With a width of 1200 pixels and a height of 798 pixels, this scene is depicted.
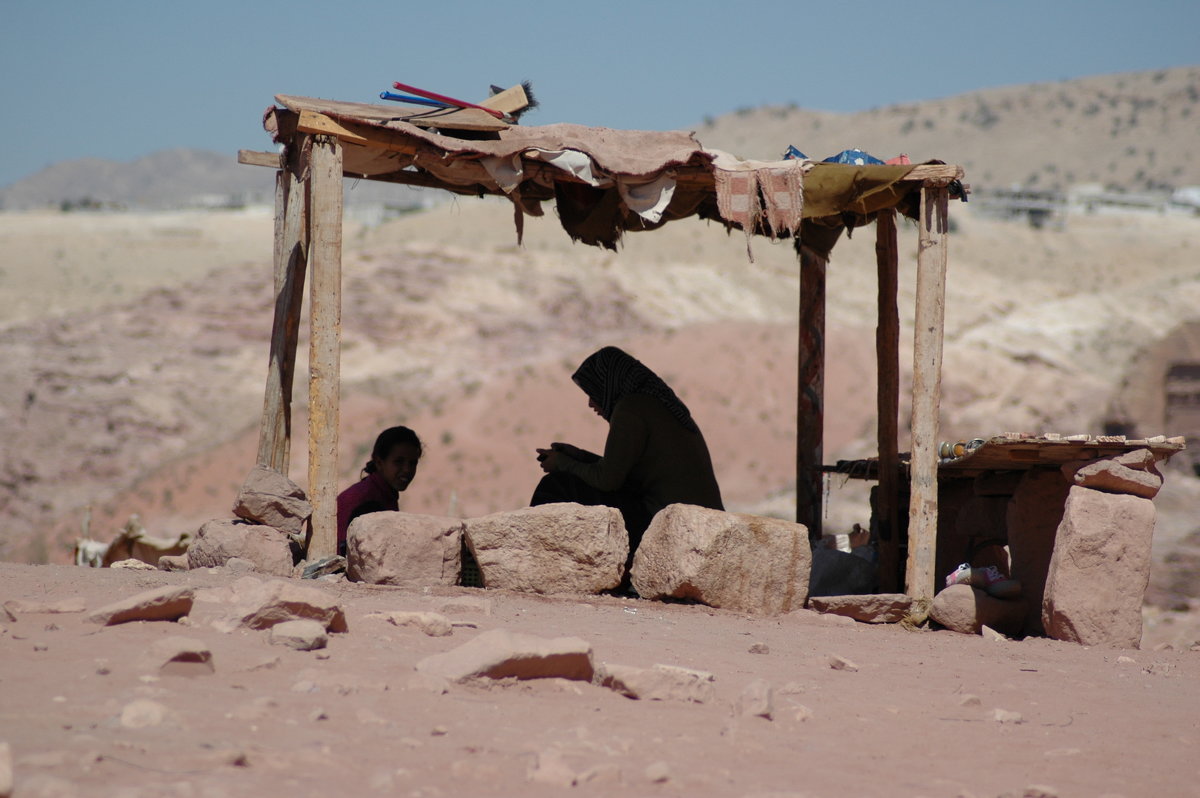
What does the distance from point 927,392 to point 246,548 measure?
3.65 m

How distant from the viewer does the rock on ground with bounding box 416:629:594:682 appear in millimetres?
3502

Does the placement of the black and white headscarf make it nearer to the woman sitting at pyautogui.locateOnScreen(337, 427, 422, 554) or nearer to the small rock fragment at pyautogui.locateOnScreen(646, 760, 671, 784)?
the woman sitting at pyautogui.locateOnScreen(337, 427, 422, 554)

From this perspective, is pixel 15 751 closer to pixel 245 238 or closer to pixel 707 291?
pixel 707 291

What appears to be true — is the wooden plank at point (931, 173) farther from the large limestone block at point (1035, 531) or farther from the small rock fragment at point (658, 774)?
the small rock fragment at point (658, 774)

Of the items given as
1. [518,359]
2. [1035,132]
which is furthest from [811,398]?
[1035,132]

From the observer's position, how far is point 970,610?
6.07m

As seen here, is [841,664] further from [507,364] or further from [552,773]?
[507,364]

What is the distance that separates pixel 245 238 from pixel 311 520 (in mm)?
40156

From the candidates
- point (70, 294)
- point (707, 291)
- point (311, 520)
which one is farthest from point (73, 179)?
point (311, 520)

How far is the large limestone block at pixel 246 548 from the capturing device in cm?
576

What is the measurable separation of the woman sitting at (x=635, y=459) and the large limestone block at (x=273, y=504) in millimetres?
1391

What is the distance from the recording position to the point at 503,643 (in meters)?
3.59

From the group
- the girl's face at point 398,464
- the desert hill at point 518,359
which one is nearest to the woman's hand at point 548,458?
the girl's face at point 398,464

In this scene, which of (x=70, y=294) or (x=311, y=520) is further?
(x=70, y=294)
